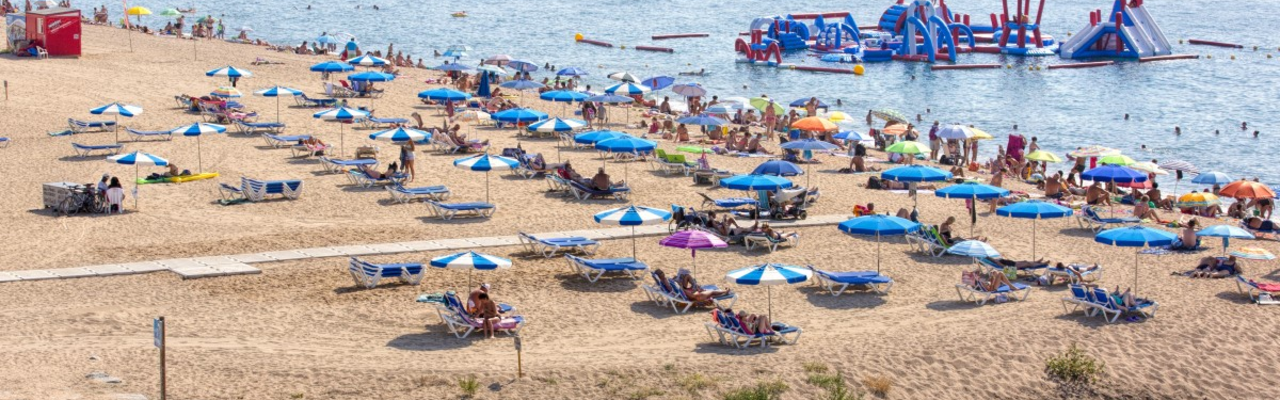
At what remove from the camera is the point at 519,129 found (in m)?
36.8

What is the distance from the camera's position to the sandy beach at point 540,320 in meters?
15.6

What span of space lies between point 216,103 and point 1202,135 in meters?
30.8

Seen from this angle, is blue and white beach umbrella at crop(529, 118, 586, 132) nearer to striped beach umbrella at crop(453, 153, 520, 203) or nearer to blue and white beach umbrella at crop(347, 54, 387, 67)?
striped beach umbrella at crop(453, 153, 520, 203)

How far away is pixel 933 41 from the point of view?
66812 millimetres

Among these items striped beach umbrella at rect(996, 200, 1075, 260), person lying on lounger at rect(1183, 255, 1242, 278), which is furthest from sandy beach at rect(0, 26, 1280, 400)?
striped beach umbrella at rect(996, 200, 1075, 260)

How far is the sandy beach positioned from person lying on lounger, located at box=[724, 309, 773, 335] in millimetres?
280

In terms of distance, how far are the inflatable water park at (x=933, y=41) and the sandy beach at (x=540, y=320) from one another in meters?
40.3

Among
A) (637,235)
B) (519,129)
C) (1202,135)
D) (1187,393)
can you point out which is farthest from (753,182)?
(1202,135)

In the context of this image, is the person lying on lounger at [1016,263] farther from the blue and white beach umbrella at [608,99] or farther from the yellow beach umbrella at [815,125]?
the blue and white beach umbrella at [608,99]

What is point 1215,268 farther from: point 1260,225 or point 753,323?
point 753,323

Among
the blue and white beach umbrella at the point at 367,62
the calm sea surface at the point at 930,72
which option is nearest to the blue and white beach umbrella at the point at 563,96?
the blue and white beach umbrella at the point at 367,62

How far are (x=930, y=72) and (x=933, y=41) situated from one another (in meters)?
3.03

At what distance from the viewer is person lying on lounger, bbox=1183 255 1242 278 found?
20906 mm

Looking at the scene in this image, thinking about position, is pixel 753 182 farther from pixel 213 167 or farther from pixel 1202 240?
pixel 213 167
